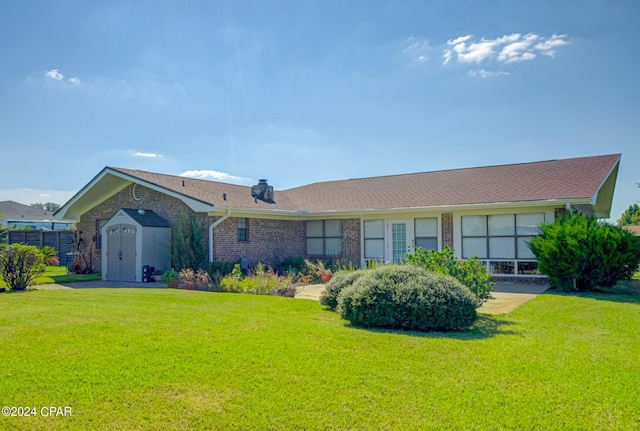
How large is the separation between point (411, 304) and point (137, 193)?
14.3 m

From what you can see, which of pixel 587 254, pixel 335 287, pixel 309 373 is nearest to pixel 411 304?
pixel 335 287

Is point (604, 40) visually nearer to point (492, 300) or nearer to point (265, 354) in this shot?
point (492, 300)

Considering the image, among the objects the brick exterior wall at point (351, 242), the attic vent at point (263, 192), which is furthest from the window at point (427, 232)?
the attic vent at point (263, 192)

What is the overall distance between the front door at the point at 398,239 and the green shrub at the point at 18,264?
1172 cm

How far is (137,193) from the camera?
60.9ft

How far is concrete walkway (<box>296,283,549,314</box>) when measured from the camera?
9898 mm

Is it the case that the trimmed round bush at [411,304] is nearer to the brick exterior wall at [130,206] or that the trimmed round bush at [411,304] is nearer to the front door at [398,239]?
the front door at [398,239]

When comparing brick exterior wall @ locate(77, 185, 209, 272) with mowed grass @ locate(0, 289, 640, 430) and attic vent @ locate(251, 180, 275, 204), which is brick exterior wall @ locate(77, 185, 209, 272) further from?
mowed grass @ locate(0, 289, 640, 430)

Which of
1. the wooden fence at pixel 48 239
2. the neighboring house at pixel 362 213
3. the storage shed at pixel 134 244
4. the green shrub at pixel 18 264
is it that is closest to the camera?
the green shrub at pixel 18 264

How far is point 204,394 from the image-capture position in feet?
14.4

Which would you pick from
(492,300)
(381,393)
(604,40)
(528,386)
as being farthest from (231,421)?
(604,40)

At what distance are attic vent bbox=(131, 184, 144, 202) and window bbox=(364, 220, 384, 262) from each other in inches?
354

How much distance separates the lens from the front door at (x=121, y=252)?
16719mm

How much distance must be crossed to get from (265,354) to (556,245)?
33.6ft
